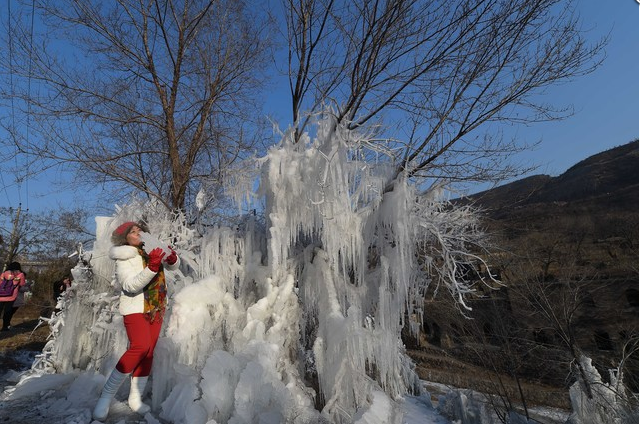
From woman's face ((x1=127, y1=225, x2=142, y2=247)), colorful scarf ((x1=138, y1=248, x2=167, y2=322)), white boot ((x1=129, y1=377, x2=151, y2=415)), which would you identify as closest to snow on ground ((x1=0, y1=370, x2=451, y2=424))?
white boot ((x1=129, y1=377, x2=151, y2=415))

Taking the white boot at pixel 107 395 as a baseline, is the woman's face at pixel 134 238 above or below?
above

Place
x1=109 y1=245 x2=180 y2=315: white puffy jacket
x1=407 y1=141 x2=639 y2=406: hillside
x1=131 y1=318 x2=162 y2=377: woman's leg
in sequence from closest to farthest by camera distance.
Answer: x1=109 y1=245 x2=180 y2=315: white puffy jacket → x1=131 y1=318 x2=162 y2=377: woman's leg → x1=407 y1=141 x2=639 y2=406: hillside

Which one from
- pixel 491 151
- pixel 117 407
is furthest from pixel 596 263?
pixel 117 407

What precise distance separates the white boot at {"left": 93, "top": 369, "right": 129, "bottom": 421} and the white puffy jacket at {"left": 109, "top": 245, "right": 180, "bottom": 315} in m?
0.42

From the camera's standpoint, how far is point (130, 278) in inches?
102

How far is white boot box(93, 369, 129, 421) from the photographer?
7.88ft

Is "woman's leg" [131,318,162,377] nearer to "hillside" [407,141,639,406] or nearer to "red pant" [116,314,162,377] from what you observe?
"red pant" [116,314,162,377]

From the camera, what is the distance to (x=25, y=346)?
226 inches

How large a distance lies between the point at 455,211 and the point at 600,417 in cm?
690

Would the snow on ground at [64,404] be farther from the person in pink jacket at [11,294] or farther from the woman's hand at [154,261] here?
the person in pink jacket at [11,294]

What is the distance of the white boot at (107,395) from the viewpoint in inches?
94.5

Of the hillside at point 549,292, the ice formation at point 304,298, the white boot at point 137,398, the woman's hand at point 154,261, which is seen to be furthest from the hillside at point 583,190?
the white boot at point 137,398

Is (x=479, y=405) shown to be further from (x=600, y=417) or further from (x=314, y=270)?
(x=314, y=270)

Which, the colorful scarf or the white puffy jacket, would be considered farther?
the colorful scarf
